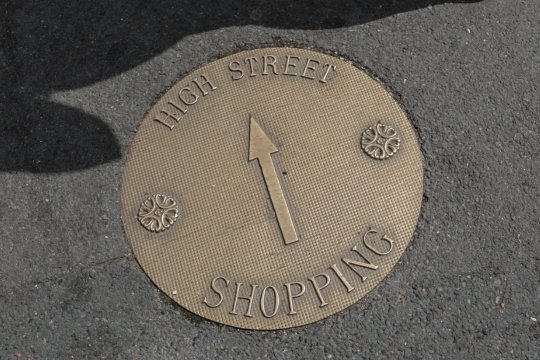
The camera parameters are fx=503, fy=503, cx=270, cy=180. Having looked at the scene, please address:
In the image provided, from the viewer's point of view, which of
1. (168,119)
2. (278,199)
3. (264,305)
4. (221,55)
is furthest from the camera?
(221,55)

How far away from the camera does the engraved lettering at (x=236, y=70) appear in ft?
9.32

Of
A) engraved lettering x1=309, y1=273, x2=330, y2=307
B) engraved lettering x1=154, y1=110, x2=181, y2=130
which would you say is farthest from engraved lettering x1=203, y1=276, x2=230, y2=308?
engraved lettering x1=154, y1=110, x2=181, y2=130

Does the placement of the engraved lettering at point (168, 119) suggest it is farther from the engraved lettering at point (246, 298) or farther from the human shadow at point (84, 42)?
the engraved lettering at point (246, 298)

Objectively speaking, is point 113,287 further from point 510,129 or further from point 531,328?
point 510,129

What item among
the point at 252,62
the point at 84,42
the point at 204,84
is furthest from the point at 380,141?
the point at 84,42

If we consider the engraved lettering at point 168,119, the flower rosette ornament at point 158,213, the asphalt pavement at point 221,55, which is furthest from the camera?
the engraved lettering at point 168,119

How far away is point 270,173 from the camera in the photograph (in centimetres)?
263

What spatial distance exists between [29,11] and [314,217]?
7.19 feet

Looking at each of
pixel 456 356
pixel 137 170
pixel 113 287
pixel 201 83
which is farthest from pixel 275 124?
pixel 456 356

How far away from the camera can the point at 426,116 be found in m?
2.74

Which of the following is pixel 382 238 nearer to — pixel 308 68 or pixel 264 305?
pixel 264 305

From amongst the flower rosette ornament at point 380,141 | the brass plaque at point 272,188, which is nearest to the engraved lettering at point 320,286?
the brass plaque at point 272,188

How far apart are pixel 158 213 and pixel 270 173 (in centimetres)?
62

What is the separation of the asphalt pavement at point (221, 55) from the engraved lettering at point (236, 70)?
10 cm
